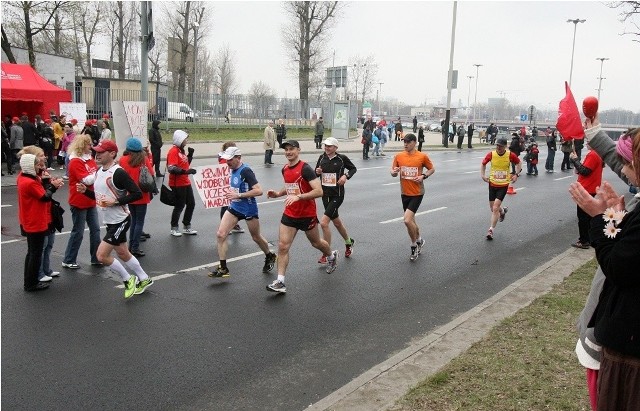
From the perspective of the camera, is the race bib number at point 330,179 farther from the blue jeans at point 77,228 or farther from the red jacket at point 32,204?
the red jacket at point 32,204

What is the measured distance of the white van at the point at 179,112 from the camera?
35.7m

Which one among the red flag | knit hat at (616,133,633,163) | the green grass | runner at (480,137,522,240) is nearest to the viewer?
knit hat at (616,133,633,163)

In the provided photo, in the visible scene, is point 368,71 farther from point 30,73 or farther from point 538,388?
point 538,388

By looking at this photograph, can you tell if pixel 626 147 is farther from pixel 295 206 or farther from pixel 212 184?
pixel 212 184

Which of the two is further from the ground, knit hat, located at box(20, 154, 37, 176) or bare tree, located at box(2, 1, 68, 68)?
bare tree, located at box(2, 1, 68, 68)

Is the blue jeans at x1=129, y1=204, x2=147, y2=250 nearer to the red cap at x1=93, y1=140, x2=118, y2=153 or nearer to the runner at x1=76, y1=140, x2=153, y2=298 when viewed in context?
the runner at x1=76, y1=140, x2=153, y2=298

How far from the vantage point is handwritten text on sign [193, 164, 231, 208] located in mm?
9969

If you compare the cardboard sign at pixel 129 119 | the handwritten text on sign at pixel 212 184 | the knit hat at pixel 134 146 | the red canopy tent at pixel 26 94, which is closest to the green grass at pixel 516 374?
the knit hat at pixel 134 146

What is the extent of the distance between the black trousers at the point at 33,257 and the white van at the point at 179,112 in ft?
96.3

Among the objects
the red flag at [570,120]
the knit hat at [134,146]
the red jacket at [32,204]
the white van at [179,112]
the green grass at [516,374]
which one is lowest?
the green grass at [516,374]

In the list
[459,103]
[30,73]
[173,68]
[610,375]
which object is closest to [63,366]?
[610,375]

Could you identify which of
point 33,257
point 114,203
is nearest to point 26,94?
point 33,257

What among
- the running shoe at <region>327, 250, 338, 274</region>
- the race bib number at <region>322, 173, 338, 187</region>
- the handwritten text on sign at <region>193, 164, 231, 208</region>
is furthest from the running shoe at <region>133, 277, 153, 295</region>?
the race bib number at <region>322, 173, 338, 187</region>

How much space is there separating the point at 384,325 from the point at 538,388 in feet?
7.15
